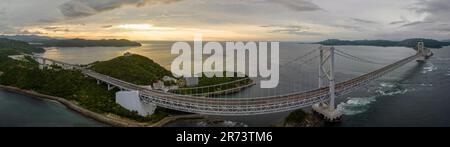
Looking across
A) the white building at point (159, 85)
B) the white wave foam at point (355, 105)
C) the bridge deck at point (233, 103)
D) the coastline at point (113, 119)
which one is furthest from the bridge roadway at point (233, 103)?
the white building at point (159, 85)

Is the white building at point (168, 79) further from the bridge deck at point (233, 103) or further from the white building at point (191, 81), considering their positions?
the bridge deck at point (233, 103)

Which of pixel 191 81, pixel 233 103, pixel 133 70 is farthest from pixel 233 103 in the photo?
pixel 191 81

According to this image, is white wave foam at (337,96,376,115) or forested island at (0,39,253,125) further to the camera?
white wave foam at (337,96,376,115)

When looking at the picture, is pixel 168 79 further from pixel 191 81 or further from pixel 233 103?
pixel 233 103

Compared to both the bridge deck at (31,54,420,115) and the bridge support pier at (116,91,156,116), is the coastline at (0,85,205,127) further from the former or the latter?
the bridge support pier at (116,91,156,116)

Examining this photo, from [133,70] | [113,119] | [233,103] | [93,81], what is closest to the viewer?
[113,119]

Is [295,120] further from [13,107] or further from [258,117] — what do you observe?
[13,107]

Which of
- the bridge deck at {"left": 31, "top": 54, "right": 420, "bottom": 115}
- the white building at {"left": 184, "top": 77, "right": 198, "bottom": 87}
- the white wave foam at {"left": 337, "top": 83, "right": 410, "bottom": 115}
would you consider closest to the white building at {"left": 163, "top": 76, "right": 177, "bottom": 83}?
the white building at {"left": 184, "top": 77, "right": 198, "bottom": 87}

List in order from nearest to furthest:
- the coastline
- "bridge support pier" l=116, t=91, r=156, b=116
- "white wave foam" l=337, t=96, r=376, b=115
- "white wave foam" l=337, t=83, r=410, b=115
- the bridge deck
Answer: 1. the coastline
2. the bridge deck
3. "bridge support pier" l=116, t=91, r=156, b=116
4. "white wave foam" l=337, t=96, r=376, b=115
5. "white wave foam" l=337, t=83, r=410, b=115
